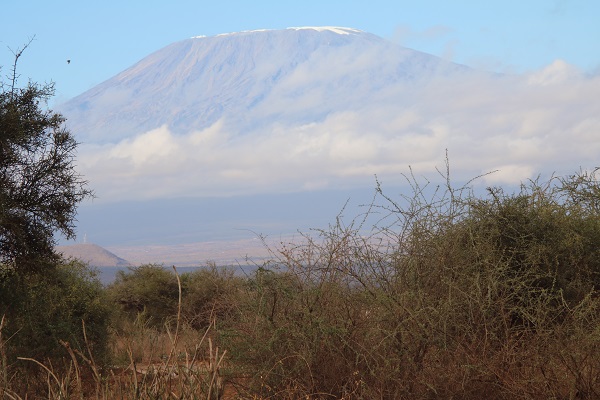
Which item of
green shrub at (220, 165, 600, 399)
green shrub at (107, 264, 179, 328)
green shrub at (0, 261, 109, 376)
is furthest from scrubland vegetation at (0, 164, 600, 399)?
green shrub at (107, 264, 179, 328)

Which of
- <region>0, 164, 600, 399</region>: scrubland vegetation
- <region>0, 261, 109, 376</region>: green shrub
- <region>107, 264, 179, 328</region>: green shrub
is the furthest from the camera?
<region>107, 264, 179, 328</region>: green shrub

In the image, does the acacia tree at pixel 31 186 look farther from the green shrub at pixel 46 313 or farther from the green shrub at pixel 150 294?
the green shrub at pixel 150 294

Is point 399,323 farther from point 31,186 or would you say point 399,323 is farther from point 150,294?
point 150,294

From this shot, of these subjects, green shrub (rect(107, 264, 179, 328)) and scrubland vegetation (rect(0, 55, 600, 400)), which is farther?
green shrub (rect(107, 264, 179, 328))

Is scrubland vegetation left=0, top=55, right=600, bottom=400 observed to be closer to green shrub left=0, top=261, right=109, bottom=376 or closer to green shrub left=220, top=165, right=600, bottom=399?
green shrub left=220, top=165, right=600, bottom=399

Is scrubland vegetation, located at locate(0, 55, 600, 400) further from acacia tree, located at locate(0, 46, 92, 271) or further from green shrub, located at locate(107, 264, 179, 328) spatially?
green shrub, located at locate(107, 264, 179, 328)

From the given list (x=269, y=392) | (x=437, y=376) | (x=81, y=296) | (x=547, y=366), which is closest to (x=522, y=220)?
(x=547, y=366)

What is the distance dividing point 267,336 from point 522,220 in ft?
17.1

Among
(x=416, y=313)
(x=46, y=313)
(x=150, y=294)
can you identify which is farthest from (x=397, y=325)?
(x=150, y=294)

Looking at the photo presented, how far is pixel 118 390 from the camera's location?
391 cm

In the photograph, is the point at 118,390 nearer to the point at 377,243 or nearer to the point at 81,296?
the point at 377,243

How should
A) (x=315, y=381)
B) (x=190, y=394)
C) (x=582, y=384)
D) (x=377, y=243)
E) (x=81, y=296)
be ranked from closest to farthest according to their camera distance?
(x=190, y=394), (x=582, y=384), (x=315, y=381), (x=377, y=243), (x=81, y=296)

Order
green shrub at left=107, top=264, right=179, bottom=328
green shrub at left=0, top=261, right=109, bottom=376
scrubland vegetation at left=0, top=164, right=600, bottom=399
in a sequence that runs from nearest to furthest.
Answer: scrubland vegetation at left=0, top=164, right=600, bottom=399 → green shrub at left=0, top=261, right=109, bottom=376 → green shrub at left=107, top=264, right=179, bottom=328

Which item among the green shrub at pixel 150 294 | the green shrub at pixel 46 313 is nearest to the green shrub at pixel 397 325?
the green shrub at pixel 46 313
